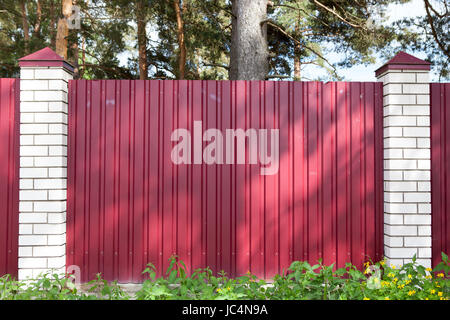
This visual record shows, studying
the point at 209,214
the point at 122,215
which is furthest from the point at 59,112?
the point at 209,214

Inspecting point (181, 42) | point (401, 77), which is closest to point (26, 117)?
point (401, 77)

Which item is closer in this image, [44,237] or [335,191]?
[44,237]

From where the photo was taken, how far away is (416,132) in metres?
4.43

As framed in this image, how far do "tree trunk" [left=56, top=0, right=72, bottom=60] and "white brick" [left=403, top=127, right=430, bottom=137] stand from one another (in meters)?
11.1

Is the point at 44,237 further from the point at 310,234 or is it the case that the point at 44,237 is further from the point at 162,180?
the point at 310,234

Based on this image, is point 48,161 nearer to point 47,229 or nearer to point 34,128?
point 34,128

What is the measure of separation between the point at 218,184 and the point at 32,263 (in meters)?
2.37

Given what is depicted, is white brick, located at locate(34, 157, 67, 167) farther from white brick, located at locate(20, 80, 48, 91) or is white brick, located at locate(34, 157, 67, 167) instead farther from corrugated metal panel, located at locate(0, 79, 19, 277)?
white brick, located at locate(20, 80, 48, 91)

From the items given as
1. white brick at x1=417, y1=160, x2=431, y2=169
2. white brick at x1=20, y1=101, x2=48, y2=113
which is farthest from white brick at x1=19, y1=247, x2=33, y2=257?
white brick at x1=417, y1=160, x2=431, y2=169

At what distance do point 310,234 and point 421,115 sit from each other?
6.54 feet

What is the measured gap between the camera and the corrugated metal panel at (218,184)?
4.45m

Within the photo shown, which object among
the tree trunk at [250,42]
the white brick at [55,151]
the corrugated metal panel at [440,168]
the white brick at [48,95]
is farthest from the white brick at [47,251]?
the tree trunk at [250,42]

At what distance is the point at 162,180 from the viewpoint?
4.48 metres

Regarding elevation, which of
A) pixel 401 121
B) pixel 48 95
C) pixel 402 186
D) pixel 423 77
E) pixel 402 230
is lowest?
pixel 402 230
